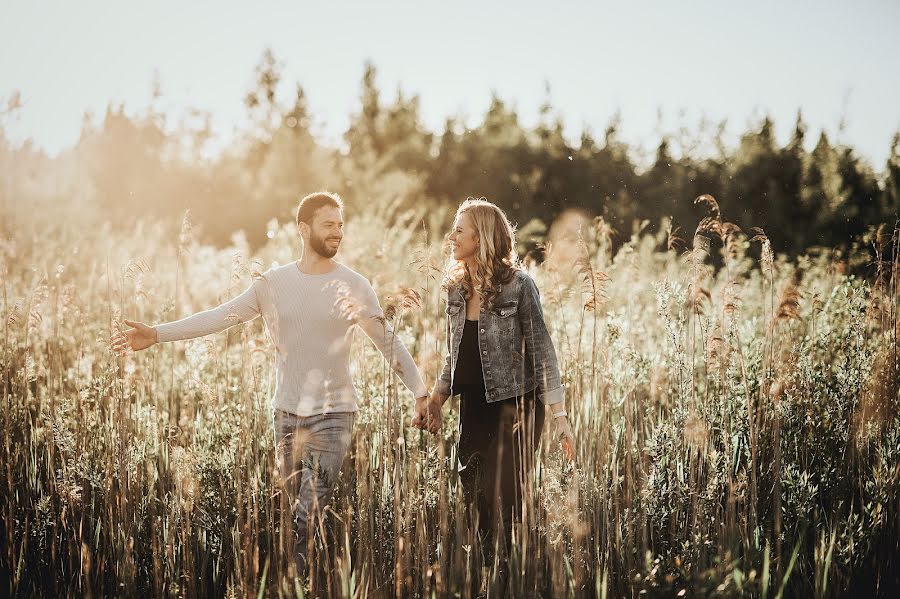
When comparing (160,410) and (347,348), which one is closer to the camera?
(347,348)

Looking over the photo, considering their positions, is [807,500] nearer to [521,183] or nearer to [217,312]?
[217,312]

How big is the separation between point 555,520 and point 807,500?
1.32 m

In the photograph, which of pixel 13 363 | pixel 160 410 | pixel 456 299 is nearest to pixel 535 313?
pixel 456 299

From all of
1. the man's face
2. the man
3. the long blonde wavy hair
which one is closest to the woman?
the long blonde wavy hair

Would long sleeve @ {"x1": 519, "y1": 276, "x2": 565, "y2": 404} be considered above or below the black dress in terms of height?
above

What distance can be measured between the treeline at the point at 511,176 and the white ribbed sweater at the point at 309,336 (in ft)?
39.4

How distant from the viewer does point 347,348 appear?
3.55m

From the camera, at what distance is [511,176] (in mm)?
25594

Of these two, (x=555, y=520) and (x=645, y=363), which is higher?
(x=645, y=363)

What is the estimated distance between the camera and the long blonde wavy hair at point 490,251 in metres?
3.46

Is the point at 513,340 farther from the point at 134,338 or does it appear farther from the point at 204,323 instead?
the point at 134,338

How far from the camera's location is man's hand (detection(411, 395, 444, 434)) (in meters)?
3.40

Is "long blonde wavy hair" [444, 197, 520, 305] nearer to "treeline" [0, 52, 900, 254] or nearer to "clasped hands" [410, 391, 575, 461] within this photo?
"clasped hands" [410, 391, 575, 461]

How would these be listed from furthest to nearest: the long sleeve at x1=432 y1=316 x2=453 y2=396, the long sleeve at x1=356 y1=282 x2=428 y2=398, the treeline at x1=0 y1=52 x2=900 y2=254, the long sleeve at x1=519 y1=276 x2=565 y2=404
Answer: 1. the treeline at x1=0 y1=52 x2=900 y2=254
2. the long sleeve at x1=432 y1=316 x2=453 y2=396
3. the long sleeve at x1=356 y1=282 x2=428 y2=398
4. the long sleeve at x1=519 y1=276 x2=565 y2=404
